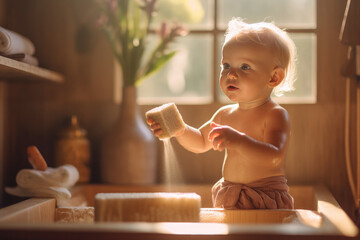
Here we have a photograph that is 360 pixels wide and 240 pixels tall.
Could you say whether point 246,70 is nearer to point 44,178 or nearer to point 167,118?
point 167,118

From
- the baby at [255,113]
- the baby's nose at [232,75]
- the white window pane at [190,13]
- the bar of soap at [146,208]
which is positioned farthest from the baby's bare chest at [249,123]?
the white window pane at [190,13]

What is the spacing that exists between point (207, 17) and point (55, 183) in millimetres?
813

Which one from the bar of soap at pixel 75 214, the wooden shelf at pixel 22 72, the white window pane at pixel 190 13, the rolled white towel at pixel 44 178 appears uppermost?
the white window pane at pixel 190 13

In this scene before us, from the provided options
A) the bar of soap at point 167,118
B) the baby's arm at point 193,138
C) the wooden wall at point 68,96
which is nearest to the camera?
the bar of soap at point 167,118

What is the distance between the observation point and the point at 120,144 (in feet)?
4.68

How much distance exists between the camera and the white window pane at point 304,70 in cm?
161

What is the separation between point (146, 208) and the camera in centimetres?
88

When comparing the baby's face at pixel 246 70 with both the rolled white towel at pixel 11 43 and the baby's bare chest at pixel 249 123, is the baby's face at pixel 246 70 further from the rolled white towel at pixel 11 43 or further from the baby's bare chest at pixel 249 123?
Answer: the rolled white towel at pixel 11 43

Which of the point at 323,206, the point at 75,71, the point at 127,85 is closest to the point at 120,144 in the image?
the point at 127,85

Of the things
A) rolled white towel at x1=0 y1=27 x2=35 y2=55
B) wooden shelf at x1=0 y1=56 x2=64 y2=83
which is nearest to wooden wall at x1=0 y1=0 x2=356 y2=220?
wooden shelf at x1=0 y1=56 x2=64 y2=83

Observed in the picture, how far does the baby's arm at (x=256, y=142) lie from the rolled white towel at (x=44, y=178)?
445 mm

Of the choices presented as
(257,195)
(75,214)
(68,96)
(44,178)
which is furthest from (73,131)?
(257,195)

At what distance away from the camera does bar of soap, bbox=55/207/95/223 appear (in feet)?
3.44

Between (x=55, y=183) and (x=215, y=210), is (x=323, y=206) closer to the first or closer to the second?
(x=215, y=210)
